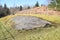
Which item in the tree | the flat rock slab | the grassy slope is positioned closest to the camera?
the grassy slope

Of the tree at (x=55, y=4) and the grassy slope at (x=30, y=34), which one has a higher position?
the tree at (x=55, y=4)

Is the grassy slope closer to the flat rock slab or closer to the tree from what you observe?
the flat rock slab

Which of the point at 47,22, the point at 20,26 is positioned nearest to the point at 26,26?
the point at 20,26

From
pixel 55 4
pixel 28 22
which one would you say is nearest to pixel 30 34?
pixel 28 22

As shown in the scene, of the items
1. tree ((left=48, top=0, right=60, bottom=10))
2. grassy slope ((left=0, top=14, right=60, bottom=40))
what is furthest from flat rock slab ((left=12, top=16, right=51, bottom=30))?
tree ((left=48, top=0, right=60, bottom=10))

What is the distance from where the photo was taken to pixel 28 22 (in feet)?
39.9

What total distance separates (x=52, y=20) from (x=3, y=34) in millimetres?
4024

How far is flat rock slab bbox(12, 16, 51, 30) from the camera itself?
11788 millimetres

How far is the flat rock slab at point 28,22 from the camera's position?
11788 mm

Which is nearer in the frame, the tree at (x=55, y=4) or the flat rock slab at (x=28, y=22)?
the flat rock slab at (x=28, y=22)

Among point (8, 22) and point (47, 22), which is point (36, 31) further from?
point (8, 22)

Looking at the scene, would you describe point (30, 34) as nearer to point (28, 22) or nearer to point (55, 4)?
point (28, 22)

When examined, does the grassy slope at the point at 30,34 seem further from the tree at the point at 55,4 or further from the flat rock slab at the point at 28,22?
the tree at the point at 55,4

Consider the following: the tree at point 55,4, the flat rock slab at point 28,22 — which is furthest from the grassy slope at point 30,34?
the tree at point 55,4
